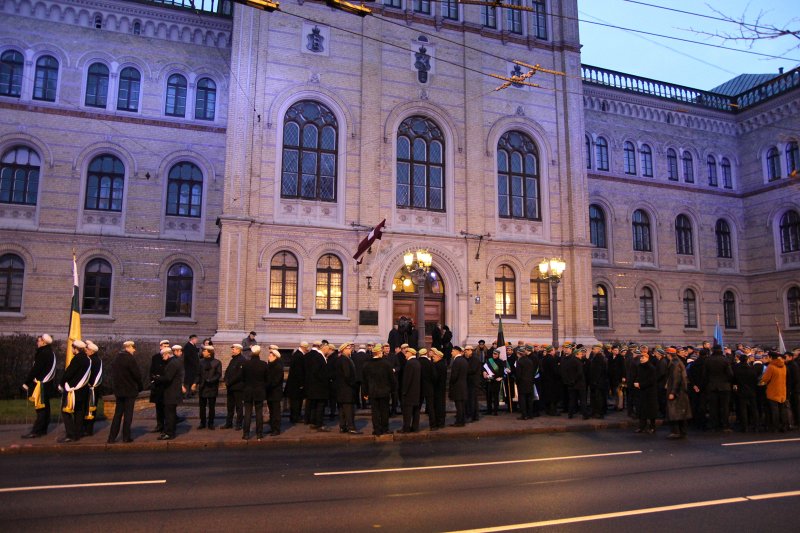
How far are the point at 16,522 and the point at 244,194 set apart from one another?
55.3 ft

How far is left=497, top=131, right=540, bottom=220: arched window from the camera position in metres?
26.2

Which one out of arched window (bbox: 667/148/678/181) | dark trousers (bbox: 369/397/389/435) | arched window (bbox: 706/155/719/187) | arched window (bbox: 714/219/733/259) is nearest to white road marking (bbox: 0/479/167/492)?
dark trousers (bbox: 369/397/389/435)

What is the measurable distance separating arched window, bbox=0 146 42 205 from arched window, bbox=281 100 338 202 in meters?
10.7

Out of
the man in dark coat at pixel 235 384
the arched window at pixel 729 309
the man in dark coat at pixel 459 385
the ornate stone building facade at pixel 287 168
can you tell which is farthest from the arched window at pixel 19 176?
the arched window at pixel 729 309

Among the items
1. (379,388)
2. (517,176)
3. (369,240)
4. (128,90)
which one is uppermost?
(128,90)

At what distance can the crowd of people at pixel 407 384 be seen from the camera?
12211mm

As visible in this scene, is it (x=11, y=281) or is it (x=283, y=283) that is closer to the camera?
(x=283, y=283)

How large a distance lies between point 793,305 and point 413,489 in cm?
3269

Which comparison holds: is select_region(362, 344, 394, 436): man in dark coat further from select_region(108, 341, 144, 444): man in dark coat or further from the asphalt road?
select_region(108, 341, 144, 444): man in dark coat

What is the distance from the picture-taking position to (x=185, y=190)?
1037 inches

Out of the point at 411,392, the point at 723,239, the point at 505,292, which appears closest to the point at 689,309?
the point at 723,239

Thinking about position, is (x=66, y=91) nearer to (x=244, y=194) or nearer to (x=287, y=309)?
(x=244, y=194)

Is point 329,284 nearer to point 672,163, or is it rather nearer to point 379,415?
point 379,415

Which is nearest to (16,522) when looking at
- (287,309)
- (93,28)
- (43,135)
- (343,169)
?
(287,309)
